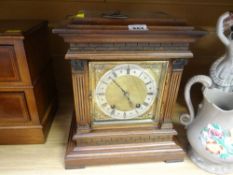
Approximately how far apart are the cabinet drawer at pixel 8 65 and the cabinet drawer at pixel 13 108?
6 centimetres

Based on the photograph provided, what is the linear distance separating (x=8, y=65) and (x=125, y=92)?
35 cm

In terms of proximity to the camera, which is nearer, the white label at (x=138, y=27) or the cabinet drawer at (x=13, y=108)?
the white label at (x=138, y=27)

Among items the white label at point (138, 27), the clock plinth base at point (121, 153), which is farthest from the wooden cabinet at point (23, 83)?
the white label at point (138, 27)

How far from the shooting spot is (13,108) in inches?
26.9

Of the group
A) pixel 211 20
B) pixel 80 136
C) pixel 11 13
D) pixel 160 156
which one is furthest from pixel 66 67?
pixel 211 20

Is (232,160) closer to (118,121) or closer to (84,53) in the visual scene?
(118,121)

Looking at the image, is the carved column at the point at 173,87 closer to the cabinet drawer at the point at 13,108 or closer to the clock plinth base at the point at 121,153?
the clock plinth base at the point at 121,153

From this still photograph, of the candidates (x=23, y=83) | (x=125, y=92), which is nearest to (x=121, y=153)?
(x=125, y=92)

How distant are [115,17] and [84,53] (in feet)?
0.49

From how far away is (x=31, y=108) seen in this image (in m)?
0.69

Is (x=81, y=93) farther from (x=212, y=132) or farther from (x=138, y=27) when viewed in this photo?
(x=212, y=132)

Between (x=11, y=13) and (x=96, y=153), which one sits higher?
(x=11, y=13)

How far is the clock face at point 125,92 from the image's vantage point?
1.89 ft

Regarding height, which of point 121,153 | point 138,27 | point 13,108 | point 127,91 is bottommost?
point 121,153
